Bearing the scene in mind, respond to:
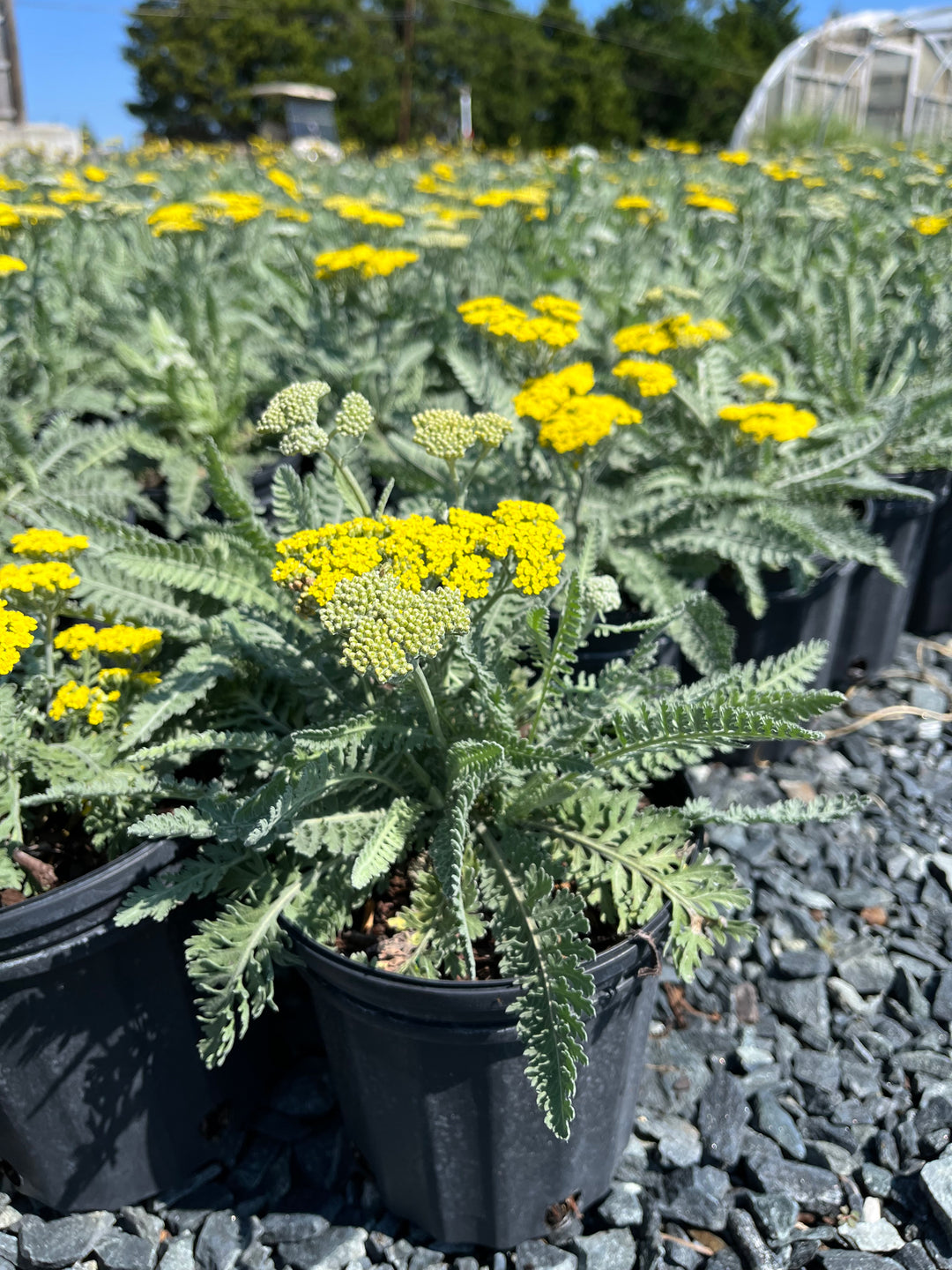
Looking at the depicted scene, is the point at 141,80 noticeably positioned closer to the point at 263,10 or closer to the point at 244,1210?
the point at 263,10

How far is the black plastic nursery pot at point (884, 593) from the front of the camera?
285 centimetres

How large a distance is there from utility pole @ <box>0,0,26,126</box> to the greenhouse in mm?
11655

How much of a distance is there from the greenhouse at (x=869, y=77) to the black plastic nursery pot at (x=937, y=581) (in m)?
13.5

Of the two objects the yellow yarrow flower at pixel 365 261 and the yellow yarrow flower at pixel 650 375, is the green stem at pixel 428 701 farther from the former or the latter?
the yellow yarrow flower at pixel 365 261

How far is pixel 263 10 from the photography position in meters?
37.8

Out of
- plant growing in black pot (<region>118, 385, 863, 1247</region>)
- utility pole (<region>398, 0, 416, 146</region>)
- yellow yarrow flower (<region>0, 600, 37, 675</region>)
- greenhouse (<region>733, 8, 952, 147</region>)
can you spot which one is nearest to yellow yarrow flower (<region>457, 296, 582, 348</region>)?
plant growing in black pot (<region>118, 385, 863, 1247</region>)

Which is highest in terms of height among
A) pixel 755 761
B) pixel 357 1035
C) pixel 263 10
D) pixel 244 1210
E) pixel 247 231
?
pixel 263 10

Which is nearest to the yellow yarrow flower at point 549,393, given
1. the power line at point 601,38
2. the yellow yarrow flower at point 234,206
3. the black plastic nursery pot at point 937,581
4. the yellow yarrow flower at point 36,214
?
the black plastic nursery pot at point 937,581

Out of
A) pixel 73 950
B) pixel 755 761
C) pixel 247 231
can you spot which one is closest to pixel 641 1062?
pixel 73 950

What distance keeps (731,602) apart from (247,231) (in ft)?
12.4

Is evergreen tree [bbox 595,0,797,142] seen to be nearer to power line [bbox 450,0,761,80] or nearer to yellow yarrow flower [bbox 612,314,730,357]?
power line [bbox 450,0,761,80]

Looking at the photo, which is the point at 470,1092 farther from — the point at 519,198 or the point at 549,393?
the point at 519,198

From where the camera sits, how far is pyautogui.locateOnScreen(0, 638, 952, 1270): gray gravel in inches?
61.2

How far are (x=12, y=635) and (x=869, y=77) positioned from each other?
64.3 ft
